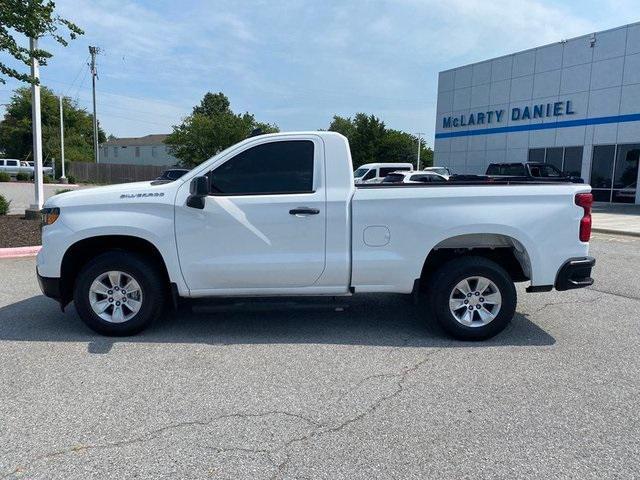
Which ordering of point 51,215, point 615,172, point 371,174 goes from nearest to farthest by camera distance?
1. point 51,215
2. point 371,174
3. point 615,172

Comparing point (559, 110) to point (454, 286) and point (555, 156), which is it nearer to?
point (555, 156)

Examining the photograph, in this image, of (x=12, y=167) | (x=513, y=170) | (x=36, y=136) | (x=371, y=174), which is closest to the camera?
(x=36, y=136)

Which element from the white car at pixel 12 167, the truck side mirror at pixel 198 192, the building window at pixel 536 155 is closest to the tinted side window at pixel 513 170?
the building window at pixel 536 155

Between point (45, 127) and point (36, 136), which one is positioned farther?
point (45, 127)

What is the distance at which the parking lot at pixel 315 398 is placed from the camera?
2980mm

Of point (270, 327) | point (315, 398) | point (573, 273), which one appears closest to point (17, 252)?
point (270, 327)

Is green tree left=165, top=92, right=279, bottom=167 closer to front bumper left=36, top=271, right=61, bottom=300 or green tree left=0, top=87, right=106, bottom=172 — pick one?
green tree left=0, top=87, right=106, bottom=172

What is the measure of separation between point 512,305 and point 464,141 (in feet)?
95.6

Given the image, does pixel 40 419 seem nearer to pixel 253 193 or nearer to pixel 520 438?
pixel 253 193

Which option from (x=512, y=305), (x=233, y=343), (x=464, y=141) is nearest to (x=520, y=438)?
(x=512, y=305)

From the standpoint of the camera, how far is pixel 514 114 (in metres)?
28.8

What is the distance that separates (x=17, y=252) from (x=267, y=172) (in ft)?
22.8

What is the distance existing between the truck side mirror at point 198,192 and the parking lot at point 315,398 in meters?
1.03

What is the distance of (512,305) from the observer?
499cm
